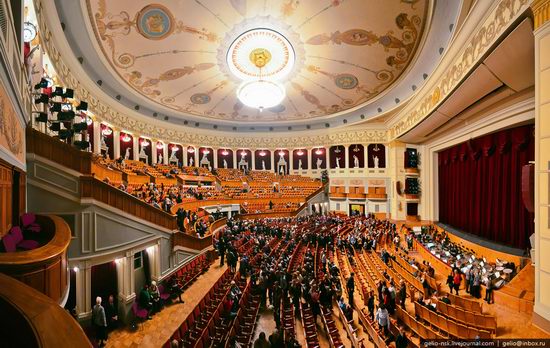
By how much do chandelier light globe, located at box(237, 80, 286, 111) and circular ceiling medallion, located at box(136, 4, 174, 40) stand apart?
12.2 ft

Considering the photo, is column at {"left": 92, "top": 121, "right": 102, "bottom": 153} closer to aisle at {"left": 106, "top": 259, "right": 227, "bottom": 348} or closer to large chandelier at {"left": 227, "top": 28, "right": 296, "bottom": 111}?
large chandelier at {"left": 227, "top": 28, "right": 296, "bottom": 111}

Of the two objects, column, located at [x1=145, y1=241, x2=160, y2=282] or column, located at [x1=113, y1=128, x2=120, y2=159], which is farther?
column, located at [x1=113, y1=128, x2=120, y2=159]

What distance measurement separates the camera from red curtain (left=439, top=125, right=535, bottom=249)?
811 cm

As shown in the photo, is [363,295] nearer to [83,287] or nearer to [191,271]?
[191,271]

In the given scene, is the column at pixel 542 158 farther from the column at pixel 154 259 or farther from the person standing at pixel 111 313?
the column at pixel 154 259

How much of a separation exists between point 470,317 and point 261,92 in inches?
419

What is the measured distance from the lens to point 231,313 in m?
5.31

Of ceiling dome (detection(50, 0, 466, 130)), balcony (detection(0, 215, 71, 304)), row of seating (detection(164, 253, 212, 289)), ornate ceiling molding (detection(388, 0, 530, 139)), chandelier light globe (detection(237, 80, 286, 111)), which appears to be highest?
ceiling dome (detection(50, 0, 466, 130))

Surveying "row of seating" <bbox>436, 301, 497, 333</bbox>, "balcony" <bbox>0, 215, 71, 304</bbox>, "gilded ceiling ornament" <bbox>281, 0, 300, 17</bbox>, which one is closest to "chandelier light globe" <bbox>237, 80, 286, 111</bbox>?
"gilded ceiling ornament" <bbox>281, 0, 300, 17</bbox>

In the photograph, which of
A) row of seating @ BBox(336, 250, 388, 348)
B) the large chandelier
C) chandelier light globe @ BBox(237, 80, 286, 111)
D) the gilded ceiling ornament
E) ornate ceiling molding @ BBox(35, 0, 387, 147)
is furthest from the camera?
chandelier light globe @ BBox(237, 80, 286, 111)

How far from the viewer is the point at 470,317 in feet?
15.8

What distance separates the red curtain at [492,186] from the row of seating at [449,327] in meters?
5.36

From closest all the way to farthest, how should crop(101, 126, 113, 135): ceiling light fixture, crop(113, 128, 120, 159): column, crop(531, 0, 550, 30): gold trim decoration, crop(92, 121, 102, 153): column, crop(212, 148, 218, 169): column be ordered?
crop(531, 0, 550, 30): gold trim decoration → crop(92, 121, 102, 153): column → crop(101, 126, 113, 135): ceiling light fixture → crop(113, 128, 120, 159): column → crop(212, 148, 218, 169): column

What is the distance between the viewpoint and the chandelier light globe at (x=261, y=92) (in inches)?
→ 482
